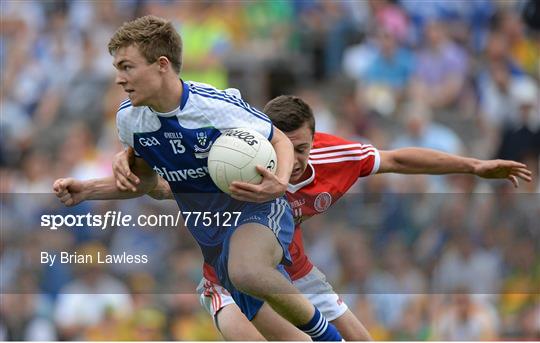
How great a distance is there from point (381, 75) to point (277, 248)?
22.3 feet

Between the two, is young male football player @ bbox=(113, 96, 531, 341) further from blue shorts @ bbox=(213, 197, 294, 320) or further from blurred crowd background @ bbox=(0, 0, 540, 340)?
blurred crowd background @ bbox=(0, 0, 540, 340)

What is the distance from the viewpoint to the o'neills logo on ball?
6.81 metres

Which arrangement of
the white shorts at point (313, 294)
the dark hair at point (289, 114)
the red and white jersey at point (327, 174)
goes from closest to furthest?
the dark hair at point (289, 114) → the white shorts at point (313, 294) → the red and white jersey at point (327, 174)

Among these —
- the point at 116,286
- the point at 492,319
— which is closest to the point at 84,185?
the point at 116,286

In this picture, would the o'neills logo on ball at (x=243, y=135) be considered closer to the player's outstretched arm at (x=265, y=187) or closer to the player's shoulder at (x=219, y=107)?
the player's shoulder at (x=219, y=107)

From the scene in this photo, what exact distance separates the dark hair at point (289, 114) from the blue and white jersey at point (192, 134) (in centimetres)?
34

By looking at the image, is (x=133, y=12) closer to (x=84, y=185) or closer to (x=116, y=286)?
(x=116, y=286)

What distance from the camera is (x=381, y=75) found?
1355 cm

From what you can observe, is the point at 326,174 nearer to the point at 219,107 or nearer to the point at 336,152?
the point at 336,152

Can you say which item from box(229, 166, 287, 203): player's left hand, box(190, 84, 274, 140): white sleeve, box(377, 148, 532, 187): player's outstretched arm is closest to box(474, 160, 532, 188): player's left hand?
box(377, 148, 532, 187): player's outstretched arm

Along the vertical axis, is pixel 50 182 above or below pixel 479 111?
below

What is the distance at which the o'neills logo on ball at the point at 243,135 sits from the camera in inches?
268
